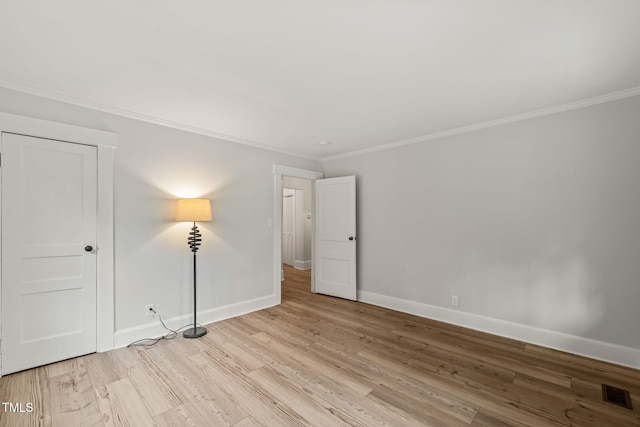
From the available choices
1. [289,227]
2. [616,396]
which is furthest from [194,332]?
[289,227]

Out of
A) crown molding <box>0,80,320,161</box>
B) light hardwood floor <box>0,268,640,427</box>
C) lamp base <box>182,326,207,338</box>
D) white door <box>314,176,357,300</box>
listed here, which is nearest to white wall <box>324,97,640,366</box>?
light hardwood floor <box>0,268,640,427</box>

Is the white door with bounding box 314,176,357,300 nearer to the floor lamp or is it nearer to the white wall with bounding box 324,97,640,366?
the white wall with bounding box 324,97,640,366

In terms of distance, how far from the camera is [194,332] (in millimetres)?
3219

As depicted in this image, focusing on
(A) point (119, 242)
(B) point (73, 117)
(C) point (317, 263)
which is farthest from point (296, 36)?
(C) point (317, 263)

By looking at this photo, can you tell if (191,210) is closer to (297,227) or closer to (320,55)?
(320,55)

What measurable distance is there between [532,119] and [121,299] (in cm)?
473

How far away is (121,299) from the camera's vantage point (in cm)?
294

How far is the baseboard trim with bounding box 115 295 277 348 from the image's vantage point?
2.96m

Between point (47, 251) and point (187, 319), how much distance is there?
5.05 feet

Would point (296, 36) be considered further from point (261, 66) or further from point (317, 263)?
point (317, 263)

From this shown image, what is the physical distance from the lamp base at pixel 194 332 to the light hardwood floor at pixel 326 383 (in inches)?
3.6

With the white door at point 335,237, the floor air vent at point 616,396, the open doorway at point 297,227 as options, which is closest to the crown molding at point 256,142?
the white door at point 335,237

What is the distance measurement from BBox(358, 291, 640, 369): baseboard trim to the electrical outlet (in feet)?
9.87

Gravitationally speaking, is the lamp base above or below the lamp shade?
below
